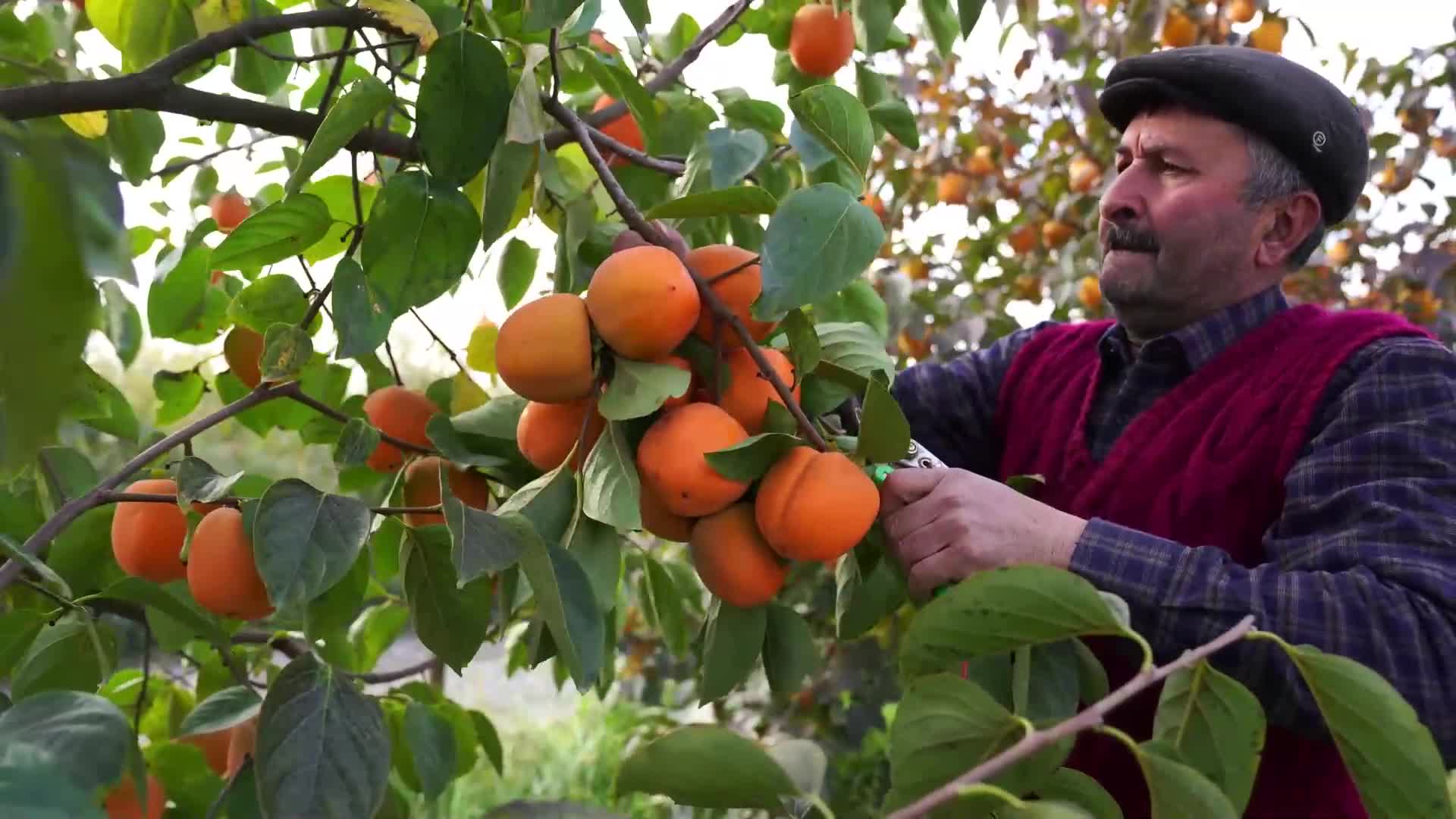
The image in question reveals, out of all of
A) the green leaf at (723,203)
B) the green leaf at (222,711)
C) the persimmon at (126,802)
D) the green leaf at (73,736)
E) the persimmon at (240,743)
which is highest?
the green leaf at (723,203)

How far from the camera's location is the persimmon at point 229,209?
3.77 ft

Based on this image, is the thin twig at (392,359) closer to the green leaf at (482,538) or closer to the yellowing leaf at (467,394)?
the yellowing leaf at (467,394)

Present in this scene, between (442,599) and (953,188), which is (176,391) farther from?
(953,188)

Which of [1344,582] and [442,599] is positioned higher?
[442,599]

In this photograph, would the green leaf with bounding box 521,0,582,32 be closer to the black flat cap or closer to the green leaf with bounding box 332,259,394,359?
A: the green leaf with bounding box 332,259,394,359

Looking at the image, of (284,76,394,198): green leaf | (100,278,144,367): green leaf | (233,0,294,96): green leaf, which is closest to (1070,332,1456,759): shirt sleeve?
(284,76,394,198): green leaf

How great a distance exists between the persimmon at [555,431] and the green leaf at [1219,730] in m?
0.34

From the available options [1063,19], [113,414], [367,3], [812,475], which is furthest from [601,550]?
[1063,19]

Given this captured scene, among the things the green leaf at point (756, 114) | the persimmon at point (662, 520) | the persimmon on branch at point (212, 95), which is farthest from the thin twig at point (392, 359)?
the green leaf at point (756, 114)

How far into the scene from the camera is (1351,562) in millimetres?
930

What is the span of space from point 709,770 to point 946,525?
14.8 inches

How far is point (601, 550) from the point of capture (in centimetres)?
64

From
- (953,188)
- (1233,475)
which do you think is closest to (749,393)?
(1233,475)

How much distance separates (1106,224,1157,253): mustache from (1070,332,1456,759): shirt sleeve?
0.31 meters
